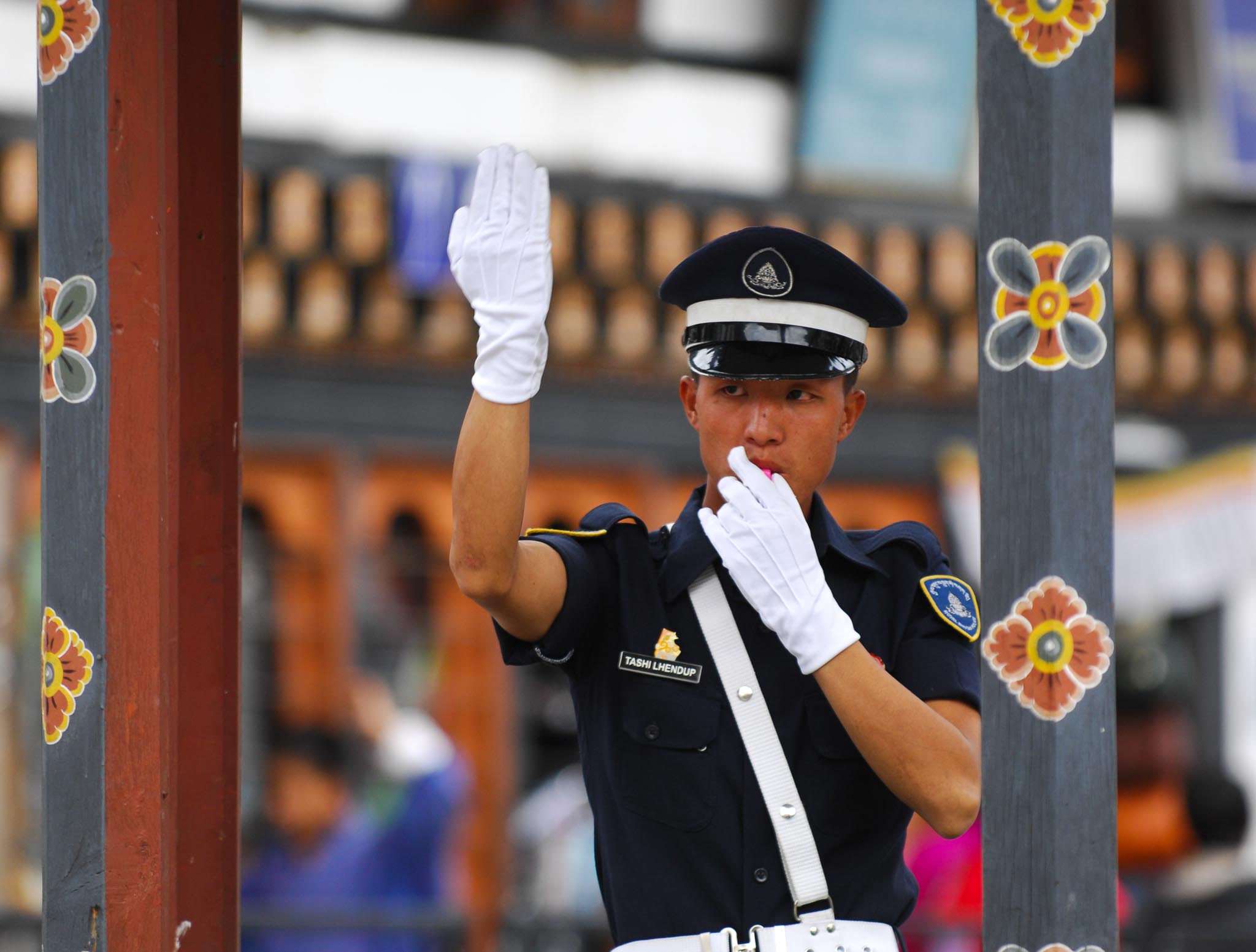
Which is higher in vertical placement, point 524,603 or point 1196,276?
point 1196,276

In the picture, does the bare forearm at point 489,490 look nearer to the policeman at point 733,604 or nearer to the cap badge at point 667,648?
the policeman at point 733,604

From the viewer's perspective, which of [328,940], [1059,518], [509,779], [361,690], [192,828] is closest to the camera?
[1059,518]

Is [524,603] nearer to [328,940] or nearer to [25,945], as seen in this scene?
[328,940]

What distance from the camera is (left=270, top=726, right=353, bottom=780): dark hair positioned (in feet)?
18.1

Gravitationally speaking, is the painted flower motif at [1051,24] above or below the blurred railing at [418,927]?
above

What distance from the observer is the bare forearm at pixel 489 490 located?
209 cm

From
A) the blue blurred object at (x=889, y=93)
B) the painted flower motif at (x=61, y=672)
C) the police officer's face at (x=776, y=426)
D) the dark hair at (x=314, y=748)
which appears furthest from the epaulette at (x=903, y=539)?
the blue blurred object at (x=889, y=93)

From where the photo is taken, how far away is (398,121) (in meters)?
7.53

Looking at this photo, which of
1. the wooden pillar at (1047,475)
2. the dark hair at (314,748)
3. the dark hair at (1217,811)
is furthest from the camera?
the dark hair at (314,748)

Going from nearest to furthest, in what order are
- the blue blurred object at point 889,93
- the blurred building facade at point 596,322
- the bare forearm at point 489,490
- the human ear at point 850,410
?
the bare forearm at point 489,490, the human ear at point 850,410, the blurred building facade at point 596,322, the blue blurred object at point 889,93

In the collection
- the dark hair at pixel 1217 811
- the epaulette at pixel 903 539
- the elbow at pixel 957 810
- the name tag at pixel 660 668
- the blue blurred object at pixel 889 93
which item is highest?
the blue blurred object at pixel 889 93

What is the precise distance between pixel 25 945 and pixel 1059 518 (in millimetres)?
4390

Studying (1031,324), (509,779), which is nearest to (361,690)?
(509,779)

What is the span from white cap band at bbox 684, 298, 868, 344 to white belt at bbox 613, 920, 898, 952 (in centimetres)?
73
